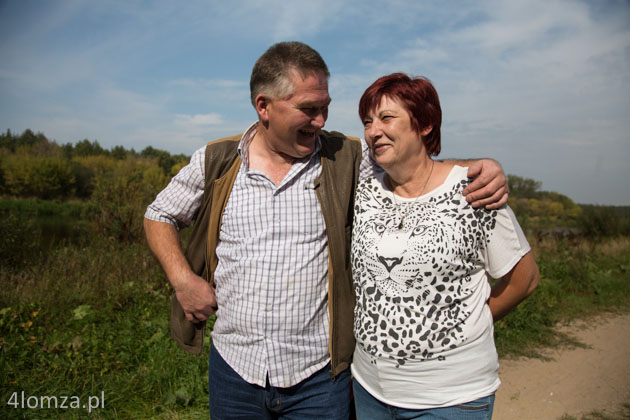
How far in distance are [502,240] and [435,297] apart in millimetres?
377

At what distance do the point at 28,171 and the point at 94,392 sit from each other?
4089 centimetres

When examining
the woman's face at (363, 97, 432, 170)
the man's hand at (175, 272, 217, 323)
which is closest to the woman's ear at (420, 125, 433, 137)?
the woman's face at (363, 97, 432, 170)

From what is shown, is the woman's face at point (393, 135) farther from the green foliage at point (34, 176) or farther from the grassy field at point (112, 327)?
the green foliage at point (34, 176)

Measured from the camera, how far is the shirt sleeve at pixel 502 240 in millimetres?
1713

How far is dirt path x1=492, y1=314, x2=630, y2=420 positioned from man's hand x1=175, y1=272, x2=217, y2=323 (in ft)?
10.7

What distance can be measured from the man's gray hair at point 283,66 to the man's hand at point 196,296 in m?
1.01

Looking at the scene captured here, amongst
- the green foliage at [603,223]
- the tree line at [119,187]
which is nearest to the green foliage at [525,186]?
the tree line at [119,187]

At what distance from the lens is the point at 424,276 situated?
1666 mm

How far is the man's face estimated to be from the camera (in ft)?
6.55

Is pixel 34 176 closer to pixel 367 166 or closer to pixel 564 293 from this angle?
pixel 564 293

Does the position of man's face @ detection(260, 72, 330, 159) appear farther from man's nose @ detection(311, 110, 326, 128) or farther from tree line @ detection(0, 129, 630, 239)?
tree line @ detection(0, 129, 630, 239)

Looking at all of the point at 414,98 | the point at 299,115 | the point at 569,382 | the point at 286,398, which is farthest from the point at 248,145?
the point at 569,382

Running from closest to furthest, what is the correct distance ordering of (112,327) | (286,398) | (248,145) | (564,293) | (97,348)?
(286,398) → (248,145) → (97,348) → (112,327) → (564,293)
